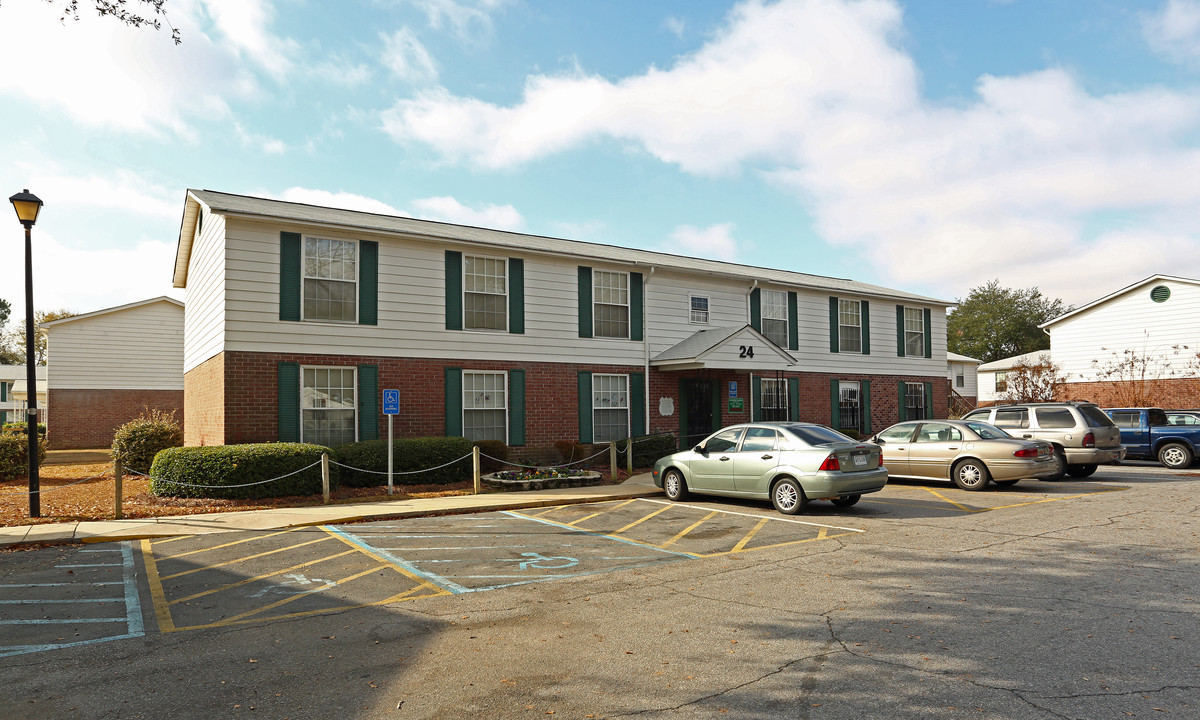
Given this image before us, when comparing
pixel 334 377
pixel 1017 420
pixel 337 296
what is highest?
pixel 337 296

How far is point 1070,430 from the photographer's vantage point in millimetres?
16422

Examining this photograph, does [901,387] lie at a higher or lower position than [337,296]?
lower

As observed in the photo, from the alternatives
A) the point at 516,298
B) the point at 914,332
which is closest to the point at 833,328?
the point at 914,332

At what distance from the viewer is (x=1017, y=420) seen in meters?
17.2

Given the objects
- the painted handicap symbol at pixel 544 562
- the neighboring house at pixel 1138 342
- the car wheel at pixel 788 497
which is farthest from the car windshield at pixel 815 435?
the neighboring house at pixel 1138 342

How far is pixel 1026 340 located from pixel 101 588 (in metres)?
78.3

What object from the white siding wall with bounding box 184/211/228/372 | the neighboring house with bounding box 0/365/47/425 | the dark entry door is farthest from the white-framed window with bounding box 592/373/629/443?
the neighboring house with bounding box 0/365/47/425

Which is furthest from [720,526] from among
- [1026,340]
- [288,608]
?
[1026,340]

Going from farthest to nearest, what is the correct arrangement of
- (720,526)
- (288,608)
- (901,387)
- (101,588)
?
(901,387)
(720,526)
(101,588)
(288,608)

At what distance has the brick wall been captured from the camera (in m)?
29.8

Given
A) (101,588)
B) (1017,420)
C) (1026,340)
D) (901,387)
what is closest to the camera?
(101,588)

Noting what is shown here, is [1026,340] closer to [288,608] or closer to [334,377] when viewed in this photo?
[334,377]

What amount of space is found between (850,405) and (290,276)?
18550mm

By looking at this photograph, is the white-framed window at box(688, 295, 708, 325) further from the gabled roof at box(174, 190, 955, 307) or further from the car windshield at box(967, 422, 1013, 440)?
the car windshield at box(967, 422, 1013, 440)
